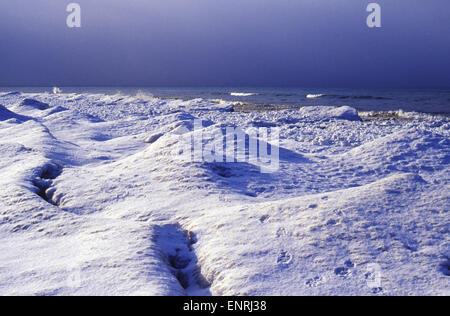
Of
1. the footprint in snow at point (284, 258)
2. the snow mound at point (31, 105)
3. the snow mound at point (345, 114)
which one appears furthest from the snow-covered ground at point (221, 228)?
the snow mound at point (31, 105)

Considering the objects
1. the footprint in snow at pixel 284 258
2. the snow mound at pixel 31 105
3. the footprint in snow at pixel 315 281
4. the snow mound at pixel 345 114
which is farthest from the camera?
the snow mound at pixel 31 105

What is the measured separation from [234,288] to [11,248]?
8.86 ft

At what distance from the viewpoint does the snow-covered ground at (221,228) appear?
137 inches

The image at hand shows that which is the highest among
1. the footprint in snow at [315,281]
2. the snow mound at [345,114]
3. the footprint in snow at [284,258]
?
the snow mound at [345,114]

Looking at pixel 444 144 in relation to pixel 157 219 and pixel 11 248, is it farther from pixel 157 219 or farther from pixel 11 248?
pixel 11 248

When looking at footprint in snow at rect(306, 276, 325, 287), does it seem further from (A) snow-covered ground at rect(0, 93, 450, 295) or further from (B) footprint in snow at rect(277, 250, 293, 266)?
(B) footprint in snow at rect(277, 250, 293, 266)

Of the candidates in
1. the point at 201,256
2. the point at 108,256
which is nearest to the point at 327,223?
the point at 201,256

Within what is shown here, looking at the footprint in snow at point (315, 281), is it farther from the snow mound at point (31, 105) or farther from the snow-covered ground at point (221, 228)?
the snow mound at point (31, 105)

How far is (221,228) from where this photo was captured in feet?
15.1

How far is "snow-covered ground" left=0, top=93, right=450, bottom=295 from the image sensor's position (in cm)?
349

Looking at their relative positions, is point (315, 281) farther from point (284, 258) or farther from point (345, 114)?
point (345, 114)
